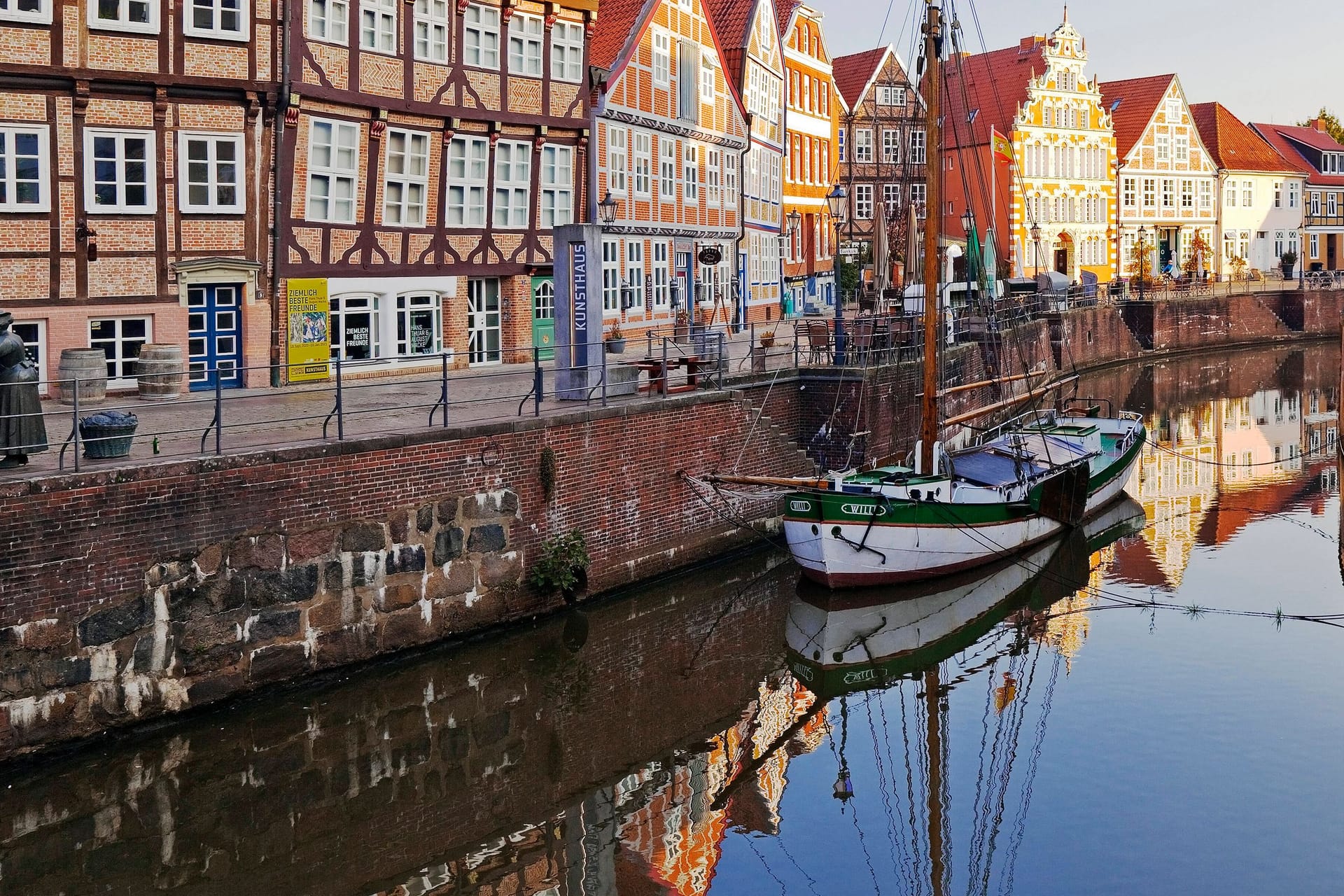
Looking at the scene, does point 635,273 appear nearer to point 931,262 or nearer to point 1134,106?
point 931,262

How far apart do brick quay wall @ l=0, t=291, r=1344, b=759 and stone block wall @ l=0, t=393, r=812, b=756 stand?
0.8 inches

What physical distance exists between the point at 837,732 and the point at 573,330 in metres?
8.54

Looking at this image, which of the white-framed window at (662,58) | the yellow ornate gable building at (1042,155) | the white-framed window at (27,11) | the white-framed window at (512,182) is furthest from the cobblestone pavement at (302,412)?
the yellow ornate gable building at (1042,155)

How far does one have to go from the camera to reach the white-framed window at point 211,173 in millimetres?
24875

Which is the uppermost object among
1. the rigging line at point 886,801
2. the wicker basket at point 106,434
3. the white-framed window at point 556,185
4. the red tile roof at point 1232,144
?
the red tile roof at point 1232,144

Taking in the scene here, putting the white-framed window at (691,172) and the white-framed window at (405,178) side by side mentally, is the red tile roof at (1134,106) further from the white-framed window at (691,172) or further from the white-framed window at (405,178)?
the white-framed window at (405,178)

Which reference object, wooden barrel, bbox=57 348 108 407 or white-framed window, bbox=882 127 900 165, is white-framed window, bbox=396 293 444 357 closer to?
wooden barrel, bbox=57 348 108 407

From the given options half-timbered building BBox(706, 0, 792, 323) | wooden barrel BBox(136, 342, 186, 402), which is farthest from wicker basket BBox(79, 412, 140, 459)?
half-timbered building BBox(706, 0, 792, 323)

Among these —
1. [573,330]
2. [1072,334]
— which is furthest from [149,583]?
[1072,334]

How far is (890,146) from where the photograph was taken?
218 ft

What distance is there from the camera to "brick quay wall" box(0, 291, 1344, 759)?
14.8 metres

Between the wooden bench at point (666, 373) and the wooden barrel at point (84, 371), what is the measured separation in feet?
25.9

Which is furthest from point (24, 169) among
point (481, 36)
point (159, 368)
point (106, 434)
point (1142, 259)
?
point (1142, 259)

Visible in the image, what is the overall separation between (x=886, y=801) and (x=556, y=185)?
2100 centimetres
